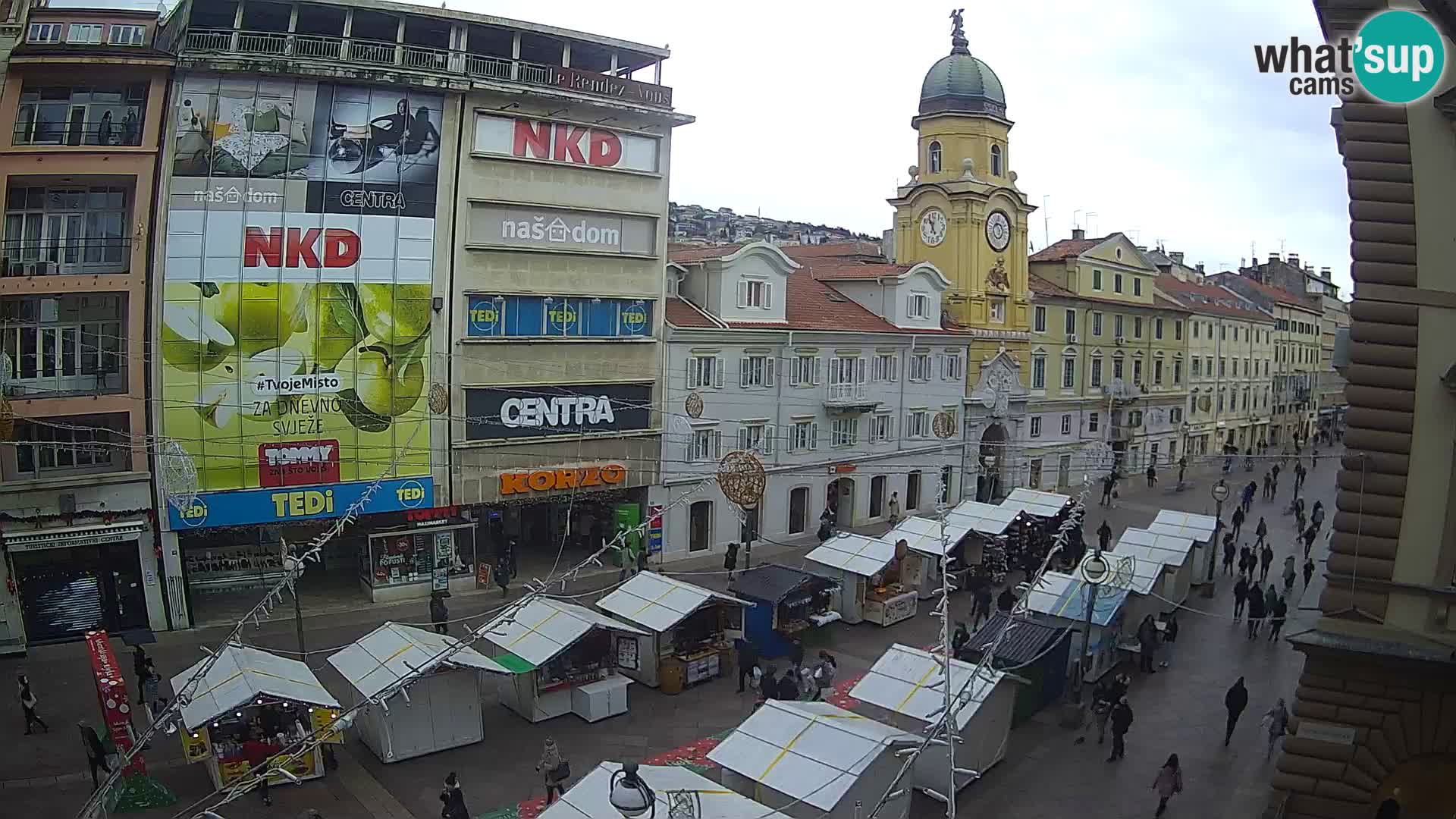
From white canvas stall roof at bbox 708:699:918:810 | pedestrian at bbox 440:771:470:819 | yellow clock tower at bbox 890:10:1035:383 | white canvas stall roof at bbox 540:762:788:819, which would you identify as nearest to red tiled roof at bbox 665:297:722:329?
yellow clock tower at bbox 890:10:1035:383

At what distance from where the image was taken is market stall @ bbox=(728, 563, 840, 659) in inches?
1016

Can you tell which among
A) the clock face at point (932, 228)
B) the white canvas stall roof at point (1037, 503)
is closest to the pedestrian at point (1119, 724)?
the white canvas stall roof at point (1037, 503)

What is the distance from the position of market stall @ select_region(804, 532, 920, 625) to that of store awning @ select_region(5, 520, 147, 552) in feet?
57.9

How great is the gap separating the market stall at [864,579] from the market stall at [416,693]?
1113 cm

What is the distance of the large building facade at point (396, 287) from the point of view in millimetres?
27781

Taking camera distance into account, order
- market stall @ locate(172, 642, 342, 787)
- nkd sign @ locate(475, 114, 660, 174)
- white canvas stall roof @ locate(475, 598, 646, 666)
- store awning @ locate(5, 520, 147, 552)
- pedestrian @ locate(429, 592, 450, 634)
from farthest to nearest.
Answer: nkd sign @ locate(475, 114, 660, 174) < pedestrian @ locate(429, 592, 450, 634) < store awning @ locate(5, 520, 147, 552) < white canvas stall roof @ locate(475, 598, 646, 666) < market stall @ locate(172, 642, 342, 787)

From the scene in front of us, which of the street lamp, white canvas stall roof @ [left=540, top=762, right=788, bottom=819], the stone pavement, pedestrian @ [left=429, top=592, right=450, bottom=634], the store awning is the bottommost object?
the stone pavement

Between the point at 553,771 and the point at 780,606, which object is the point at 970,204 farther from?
the point at 553,771

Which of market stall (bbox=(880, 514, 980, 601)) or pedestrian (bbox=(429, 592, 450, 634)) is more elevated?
market stall (bbox=(880, 514, 980, 601))

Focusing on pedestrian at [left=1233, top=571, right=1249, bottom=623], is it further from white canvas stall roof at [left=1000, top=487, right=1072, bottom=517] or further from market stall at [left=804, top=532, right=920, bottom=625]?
market stall at [left=804, top=532, right=920, bottom=625]

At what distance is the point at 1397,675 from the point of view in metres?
14.0

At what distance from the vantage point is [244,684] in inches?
703

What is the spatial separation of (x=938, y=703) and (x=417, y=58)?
75.2 ft

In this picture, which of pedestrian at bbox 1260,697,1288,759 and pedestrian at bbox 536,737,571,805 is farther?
pedestrian at bbox 1260,697,1288,759
